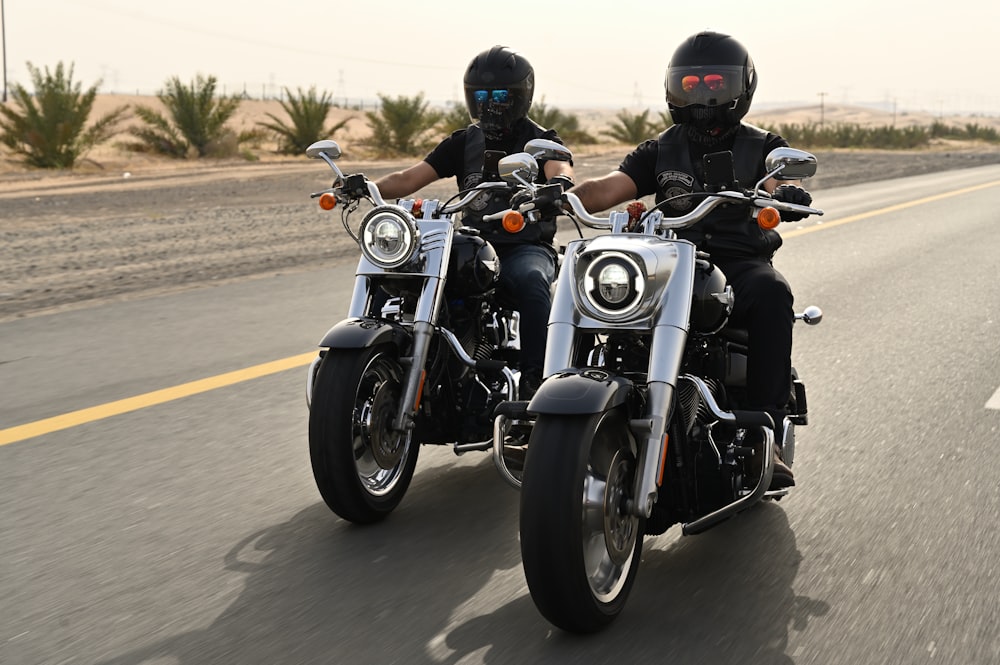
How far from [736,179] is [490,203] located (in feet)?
4.69

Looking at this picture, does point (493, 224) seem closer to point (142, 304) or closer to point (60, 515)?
point (60, 515)

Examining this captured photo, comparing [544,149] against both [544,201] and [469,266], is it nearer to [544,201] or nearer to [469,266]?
[544,201]

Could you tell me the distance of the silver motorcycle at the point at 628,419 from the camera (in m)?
3.45

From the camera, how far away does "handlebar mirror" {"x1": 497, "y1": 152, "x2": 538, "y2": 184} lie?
4152 mm

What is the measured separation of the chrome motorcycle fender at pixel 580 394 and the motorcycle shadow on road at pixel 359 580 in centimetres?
74

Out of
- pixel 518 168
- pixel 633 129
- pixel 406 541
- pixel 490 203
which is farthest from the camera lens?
pixel 633 129

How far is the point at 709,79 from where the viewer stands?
4.60 meters

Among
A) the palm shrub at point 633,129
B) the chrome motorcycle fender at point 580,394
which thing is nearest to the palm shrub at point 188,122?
the palm shrub at point 633,129

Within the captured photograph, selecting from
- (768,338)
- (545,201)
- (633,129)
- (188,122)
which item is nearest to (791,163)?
(768,338)

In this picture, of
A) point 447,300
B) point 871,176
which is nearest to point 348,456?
point 447,300

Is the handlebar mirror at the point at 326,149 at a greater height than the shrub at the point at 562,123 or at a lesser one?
greater

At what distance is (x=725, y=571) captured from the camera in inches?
162

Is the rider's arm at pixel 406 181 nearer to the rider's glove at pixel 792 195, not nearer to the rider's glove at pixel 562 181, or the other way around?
the rider's glove at pixel 562 181

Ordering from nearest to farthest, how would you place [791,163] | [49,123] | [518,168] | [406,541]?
[791,163], [518,168], [406,541], [49,123]
